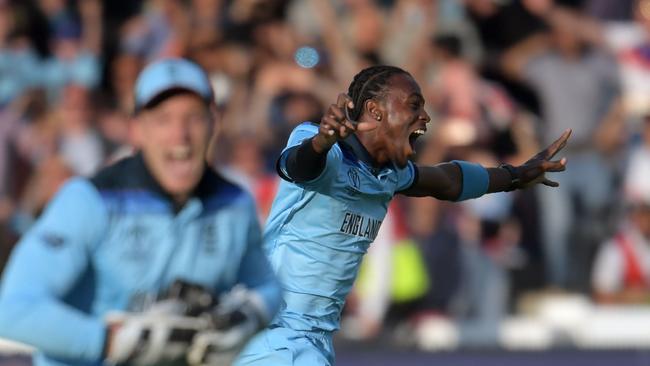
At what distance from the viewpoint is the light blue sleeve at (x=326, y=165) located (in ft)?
16.6

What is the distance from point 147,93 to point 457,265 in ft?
24.1

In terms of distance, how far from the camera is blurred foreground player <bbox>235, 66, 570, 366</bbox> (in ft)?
17.3

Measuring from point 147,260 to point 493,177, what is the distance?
2.83 metres

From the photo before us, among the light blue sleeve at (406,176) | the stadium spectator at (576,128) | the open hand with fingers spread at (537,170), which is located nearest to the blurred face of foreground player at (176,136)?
the light blue sleeve at (406,176)

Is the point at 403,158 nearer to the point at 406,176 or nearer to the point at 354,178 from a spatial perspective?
the point at 354,178

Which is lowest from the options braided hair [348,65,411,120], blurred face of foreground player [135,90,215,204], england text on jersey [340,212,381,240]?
blurred face of foreground player [135,90,215,204]

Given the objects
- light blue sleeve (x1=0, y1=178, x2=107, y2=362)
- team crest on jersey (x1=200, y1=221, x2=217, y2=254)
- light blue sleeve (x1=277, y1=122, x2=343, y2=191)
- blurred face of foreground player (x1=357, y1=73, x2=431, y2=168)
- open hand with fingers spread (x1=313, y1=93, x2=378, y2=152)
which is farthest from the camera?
blurred face of foreground player (x1=357, y1=73, x2=431, y2=168)

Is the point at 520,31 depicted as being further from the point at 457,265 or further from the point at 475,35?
the point at 457,265

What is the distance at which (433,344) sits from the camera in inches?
421

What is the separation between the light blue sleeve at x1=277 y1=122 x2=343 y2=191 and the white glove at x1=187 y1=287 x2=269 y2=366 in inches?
44.5

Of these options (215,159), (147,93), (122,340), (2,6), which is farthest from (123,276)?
(2,6)

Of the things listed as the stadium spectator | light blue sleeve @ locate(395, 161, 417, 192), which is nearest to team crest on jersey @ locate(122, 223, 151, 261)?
light blue sleeve @ locate(395, 161, 417, 192)

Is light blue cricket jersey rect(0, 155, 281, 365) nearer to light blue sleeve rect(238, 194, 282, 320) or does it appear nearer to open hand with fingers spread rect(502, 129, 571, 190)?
light blue sleeve rect(238, 194, 282, 320)

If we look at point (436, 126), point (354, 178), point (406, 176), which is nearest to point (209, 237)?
point (354, 178)
